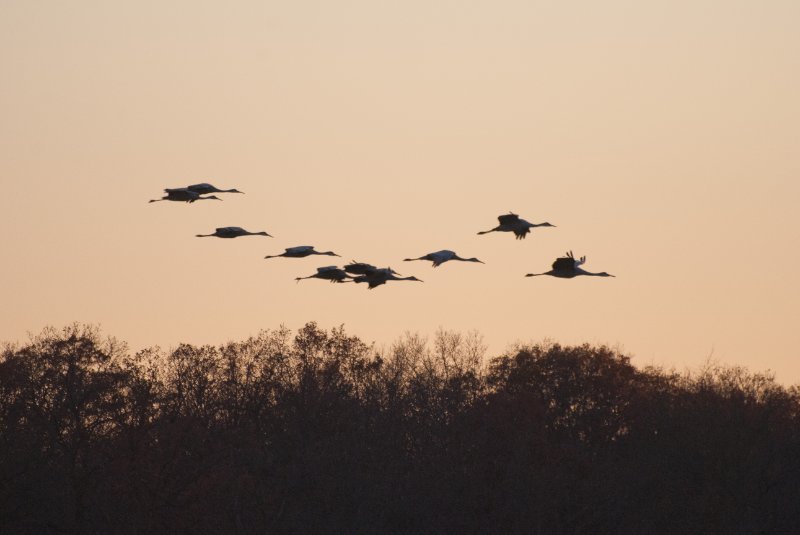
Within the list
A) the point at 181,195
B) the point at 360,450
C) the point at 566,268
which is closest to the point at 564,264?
the point at 566,268

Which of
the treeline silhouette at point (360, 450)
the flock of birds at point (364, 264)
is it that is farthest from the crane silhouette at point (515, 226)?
the treeline silhouette at point (360, 450)

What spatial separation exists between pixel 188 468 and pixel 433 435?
16357 millimetres

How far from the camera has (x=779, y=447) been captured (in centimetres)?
7844

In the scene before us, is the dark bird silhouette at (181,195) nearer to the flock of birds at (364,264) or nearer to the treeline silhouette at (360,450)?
the flock of birds at (364,264)

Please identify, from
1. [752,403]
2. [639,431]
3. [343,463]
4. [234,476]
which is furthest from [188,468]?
[752,403]

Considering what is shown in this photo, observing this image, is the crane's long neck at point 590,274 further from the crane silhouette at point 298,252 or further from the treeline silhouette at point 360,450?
the treeline silhouette at point 360,450

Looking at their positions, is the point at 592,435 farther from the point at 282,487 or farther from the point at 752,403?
the point at 282,487

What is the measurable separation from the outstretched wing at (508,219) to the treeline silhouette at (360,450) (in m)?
29.6

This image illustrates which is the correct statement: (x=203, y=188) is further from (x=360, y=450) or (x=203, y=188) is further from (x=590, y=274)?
(x=360, y=450)

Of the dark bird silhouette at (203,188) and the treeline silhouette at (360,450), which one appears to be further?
the treeline silhouette at (360,450)

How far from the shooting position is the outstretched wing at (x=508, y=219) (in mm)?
41875

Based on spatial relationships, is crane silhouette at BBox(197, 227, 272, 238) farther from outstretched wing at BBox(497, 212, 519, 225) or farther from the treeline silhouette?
the treeline silhouette

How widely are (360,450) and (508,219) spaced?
3868cm

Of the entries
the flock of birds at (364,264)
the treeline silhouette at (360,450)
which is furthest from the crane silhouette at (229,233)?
the treeline silhouette at (360,450)
